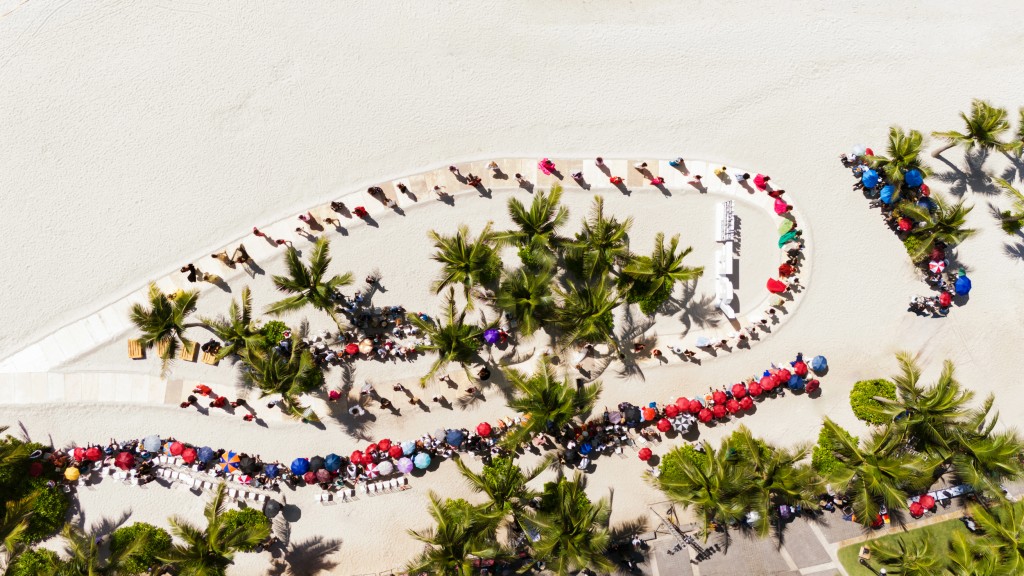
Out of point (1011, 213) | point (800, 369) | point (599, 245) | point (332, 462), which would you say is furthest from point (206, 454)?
point (1011, 213)

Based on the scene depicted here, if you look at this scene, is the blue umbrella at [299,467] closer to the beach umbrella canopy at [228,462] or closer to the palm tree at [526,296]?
the beach umbrella canopy at [228,462]

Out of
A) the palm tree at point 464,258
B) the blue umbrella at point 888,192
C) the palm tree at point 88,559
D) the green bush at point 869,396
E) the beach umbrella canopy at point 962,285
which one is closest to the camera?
the palm tree at point 88,559

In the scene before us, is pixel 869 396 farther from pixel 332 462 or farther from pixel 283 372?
pixel 283 372

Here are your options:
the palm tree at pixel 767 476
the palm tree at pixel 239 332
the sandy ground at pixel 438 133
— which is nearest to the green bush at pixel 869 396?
the sandy ground at pixel 438 133

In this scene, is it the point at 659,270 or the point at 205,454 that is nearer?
the point at 659,270

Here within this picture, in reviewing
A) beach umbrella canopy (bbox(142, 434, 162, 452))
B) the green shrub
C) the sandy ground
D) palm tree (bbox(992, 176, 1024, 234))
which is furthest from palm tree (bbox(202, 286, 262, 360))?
palm tree (bbox(992, 176, 1024, 234))

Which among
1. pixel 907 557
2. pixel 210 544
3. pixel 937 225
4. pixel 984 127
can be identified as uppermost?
pixel 984 127

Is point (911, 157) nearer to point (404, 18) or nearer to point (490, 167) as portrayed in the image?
point (490, 167)
